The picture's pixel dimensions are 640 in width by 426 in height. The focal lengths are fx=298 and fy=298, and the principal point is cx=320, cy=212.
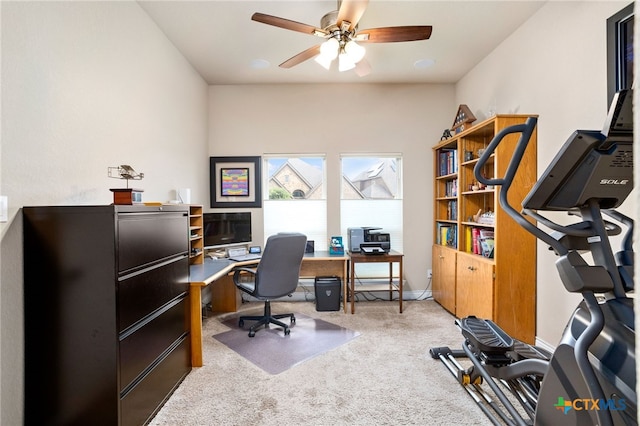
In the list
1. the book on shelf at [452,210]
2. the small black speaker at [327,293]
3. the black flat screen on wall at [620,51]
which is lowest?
the small black speaker at [327,293]

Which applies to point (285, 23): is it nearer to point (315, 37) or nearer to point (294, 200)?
point (315, 37)

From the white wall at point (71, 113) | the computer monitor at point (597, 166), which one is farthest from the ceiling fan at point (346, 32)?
the computer monitor at point (597, 166)

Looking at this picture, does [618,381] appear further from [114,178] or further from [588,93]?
[114,178]

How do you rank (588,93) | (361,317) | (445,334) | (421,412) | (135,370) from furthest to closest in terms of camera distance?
(361,317), (445,334), (588,93), (421,412), (135,370)

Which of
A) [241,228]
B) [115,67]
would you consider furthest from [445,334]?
[115,67]

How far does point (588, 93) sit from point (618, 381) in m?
2.08

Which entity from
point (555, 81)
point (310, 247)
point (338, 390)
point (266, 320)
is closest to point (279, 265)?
point (266, 320)

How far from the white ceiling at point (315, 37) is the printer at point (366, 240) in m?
2.01

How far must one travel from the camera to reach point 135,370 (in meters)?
1.65

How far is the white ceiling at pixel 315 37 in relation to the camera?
8.30 feet

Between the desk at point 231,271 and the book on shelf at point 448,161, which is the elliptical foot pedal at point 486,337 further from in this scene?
the book on shelf at point 448,161

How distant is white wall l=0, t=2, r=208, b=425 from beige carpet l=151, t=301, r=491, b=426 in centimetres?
97

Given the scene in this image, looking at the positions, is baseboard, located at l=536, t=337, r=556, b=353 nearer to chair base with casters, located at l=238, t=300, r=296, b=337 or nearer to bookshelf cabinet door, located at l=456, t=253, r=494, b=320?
bookshelf cabinet door, located at l=456, t=253, r=494, b=320

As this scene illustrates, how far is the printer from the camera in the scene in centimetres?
379
